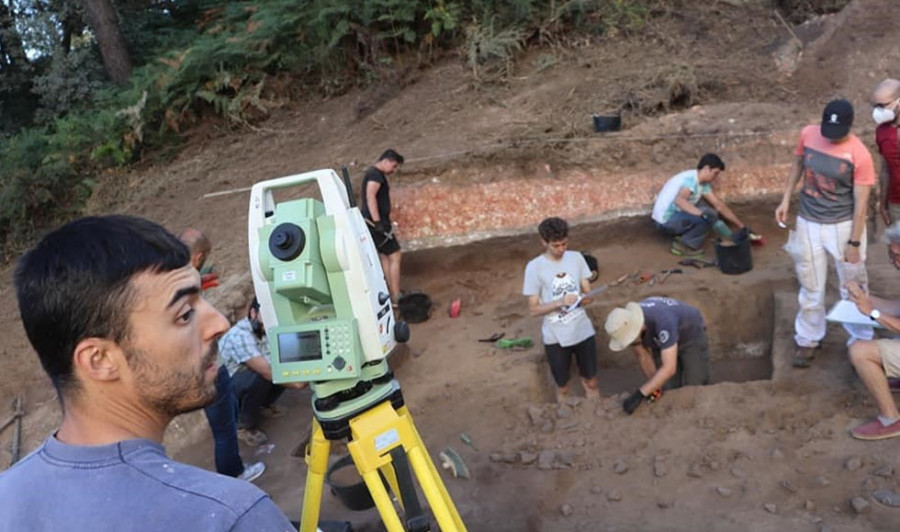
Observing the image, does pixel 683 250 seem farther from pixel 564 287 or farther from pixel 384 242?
pixel 384 242

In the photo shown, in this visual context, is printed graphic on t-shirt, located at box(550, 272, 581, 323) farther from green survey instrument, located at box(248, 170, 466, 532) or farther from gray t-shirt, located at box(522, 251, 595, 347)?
green survey instrument, located at box(248, 170, 466, 532)

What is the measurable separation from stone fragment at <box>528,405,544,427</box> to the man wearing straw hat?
587 millimetres

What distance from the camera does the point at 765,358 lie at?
257 inches

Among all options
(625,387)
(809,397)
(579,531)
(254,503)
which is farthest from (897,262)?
(254,503)

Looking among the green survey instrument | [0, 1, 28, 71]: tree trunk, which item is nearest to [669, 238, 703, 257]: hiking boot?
the green survey instrument

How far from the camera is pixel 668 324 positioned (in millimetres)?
4902

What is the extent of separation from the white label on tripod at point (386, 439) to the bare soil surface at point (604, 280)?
1.73m

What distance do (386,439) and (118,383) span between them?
4.80 ft

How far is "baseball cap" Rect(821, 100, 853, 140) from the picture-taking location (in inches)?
182

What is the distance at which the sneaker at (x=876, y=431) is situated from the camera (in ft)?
13.4

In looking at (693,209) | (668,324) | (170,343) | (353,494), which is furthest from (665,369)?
(170,343)

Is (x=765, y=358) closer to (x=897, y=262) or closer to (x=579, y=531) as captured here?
(x=897, y=262)

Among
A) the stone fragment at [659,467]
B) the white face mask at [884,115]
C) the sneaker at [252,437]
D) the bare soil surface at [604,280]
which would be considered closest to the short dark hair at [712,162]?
the bare soil surface at [604,280]

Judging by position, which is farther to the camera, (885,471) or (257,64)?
(257,64)
